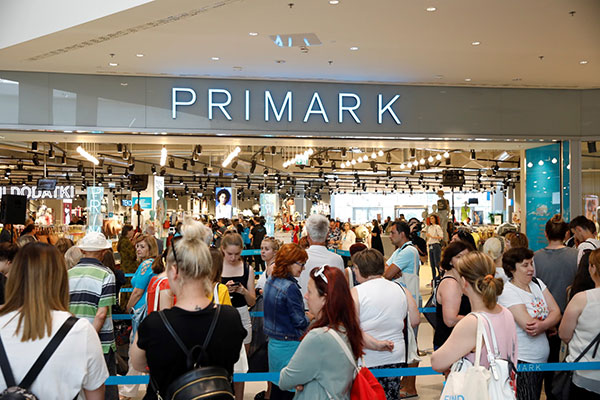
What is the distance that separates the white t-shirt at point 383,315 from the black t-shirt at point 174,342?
1.31m

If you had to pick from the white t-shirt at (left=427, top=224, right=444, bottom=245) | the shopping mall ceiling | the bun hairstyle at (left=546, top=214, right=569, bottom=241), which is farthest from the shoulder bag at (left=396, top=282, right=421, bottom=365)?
the white t-shirt at (left=427, top=224, right=444, bottom=245)

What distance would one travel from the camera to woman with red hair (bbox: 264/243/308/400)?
4.31 meters

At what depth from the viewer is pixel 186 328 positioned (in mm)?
2584

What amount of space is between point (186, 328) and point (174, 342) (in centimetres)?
7

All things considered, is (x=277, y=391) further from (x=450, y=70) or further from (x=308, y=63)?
(x=450, y=70)

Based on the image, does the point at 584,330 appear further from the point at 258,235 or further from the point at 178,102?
the point at 258,235

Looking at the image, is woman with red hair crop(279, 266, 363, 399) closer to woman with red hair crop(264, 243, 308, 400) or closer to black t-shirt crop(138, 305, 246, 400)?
black t-shirt crop(138, 305, 246, 400)

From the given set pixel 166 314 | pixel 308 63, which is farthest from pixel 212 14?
pixel 166 314

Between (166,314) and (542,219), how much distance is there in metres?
9.01

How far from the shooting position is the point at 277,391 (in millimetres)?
4387

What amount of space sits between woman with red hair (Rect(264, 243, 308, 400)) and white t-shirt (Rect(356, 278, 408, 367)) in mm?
623

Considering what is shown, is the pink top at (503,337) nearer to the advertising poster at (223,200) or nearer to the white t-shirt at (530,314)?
the white t-shirt at (530,314)

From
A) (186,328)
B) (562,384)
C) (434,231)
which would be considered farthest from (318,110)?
(186,328)

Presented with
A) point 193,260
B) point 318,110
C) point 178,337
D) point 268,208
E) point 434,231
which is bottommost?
point 178,337
